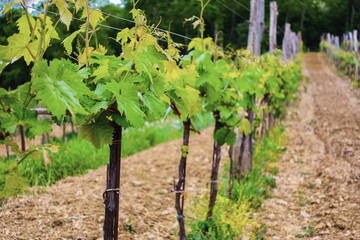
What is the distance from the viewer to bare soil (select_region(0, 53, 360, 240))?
2.70m

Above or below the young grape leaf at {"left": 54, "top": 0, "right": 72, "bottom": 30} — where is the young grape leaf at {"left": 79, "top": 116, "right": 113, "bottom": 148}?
below

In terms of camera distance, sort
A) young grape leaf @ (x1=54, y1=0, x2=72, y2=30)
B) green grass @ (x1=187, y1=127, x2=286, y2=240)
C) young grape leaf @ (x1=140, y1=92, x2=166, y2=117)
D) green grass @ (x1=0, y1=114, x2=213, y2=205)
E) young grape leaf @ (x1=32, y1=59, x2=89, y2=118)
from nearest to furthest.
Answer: young grape leaf @ (x1=32, y1=59, x2=89, y2=118) < young grape leaf @ (x1=54, y1=0, x2=72, y2=30) < young grape leaf @ (x1=140, y1=92, x2=166, y2=117) < green grass @ (x1=187, y1=127, x2=286, y2=240) < green grass @ (x1=0, y1=114, x2=213, y2=205)

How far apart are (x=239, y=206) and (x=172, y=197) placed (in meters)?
0.90

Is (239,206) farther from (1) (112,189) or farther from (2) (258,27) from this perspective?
(2) (258,27)

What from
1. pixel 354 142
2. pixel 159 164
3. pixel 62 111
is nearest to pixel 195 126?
pixel 62 111

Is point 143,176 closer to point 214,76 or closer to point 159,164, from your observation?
point 159,164

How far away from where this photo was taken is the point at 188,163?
16.5 ft

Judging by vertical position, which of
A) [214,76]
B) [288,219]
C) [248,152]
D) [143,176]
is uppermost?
[214,76]

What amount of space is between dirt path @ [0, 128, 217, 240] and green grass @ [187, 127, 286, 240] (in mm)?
300

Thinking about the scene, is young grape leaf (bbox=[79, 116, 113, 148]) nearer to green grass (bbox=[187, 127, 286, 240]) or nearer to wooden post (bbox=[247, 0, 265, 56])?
green grass (bbox=[187, 127, 286, 240])

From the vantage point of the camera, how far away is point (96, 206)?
124 inches

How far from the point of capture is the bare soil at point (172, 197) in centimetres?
270

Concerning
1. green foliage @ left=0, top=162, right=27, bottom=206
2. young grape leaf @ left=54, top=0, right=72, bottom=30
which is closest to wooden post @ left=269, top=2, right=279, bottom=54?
young grape leaf @ left=54, top=0, right=72, bottom=30

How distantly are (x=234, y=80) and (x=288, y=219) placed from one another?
1.68 meters
